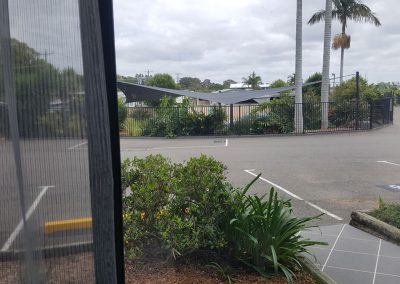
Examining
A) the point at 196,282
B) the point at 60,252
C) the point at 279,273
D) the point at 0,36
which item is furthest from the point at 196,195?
the point at 0,36

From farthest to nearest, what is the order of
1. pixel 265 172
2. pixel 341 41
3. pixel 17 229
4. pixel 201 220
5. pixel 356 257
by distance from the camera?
1. pixel 341 41
2. pixel 265 172
3. pixel 356 257
4. pixel 201 220
5. pixel 17 229

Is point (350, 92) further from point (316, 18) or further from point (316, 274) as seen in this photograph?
point (316, 274)

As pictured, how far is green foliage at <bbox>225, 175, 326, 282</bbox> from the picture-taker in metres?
3.33

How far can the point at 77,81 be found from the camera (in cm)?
187

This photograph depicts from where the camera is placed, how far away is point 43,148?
1823 millimetres

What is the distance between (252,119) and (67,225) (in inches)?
749

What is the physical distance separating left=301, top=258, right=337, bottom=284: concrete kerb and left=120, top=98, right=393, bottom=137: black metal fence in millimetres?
16863

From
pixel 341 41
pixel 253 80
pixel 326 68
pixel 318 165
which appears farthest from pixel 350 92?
pixel 253 80

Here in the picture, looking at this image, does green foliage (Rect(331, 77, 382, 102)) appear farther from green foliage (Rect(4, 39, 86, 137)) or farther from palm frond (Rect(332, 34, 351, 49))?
green foliage (Rect(4, 39, 86, 137))

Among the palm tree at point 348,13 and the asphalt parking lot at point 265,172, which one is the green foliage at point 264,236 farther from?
the palm tree at point 348,13

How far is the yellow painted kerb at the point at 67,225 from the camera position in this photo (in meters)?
1.87

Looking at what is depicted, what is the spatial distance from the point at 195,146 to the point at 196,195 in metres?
13.1

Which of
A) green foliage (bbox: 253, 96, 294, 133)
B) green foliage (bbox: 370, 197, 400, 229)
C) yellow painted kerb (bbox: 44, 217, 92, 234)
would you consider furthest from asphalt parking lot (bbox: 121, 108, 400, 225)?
yellow painted kerb (bbox: 44, 217, 92, 234)

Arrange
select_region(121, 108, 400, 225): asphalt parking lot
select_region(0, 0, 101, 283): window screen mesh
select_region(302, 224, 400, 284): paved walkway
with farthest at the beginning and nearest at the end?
select_region(121, 108, 400, 225): asphalt parking lot, select_region(302, 224, 400, 284): paved walkway, select_region(0, 0, 101, 283): window screen mesh
